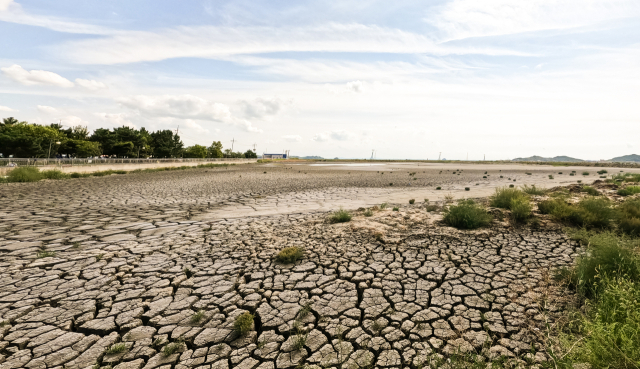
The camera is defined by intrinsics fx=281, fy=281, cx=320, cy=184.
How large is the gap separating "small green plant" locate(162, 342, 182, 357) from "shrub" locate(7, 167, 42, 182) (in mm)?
20879

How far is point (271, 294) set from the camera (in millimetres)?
3945

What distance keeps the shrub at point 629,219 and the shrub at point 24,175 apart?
25900 mm

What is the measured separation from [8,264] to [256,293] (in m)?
4.43

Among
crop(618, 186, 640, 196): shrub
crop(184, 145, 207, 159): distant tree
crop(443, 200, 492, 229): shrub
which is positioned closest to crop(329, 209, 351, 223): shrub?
crop(443, 200, 492, 229): shrub

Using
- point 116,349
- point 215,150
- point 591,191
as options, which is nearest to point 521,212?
point 591,191

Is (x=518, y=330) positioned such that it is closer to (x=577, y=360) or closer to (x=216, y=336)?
(x=577, y=360)

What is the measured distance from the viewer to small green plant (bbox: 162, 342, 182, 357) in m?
2.86

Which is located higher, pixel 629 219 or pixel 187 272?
pixel 629 219

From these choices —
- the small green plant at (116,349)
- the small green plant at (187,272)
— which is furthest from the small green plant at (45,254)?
the small green plant at (116,349)

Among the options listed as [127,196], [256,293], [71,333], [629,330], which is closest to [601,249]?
[629,330]

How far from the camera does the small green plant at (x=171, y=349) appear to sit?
286 cm

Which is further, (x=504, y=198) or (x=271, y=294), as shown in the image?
(x=504, y=198)

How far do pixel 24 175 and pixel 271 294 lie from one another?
21.2 meters

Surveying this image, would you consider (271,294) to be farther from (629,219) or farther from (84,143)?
(84,143)
